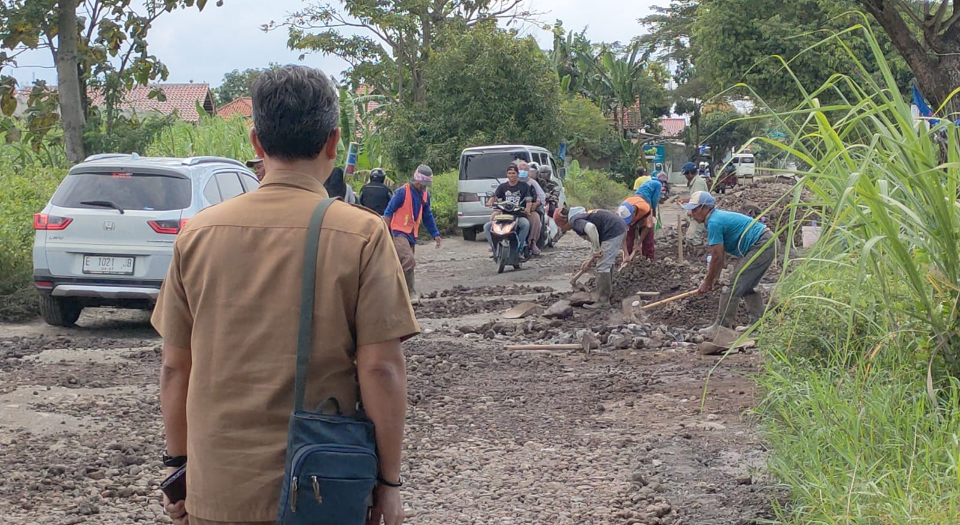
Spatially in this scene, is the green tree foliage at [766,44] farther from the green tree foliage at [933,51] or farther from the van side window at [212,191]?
the van side window at [212,191]

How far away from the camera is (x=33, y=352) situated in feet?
29.8

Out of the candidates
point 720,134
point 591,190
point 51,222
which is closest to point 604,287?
point 51,222

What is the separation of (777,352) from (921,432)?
5.79 feet

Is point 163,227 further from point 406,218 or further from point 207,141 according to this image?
point 207,141

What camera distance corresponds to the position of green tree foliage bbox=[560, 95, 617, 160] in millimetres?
42250

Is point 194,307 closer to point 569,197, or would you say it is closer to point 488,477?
point 488,477

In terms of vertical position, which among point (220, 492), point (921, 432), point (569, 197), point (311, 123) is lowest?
point (569, 197)

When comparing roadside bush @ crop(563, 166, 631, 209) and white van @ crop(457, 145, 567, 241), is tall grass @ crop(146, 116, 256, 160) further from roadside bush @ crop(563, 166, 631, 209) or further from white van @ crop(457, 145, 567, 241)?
roadside bush @ crop(563, 166, 631, 209)

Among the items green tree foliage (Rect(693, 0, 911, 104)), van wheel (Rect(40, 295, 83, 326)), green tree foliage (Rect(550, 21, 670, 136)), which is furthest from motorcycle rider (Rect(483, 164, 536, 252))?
green tree foliage (Rect(550, 21, 670, 136))

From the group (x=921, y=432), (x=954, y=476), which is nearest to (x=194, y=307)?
(x=954, y=476)

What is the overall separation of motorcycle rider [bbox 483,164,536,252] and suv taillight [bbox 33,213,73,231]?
8015 mm

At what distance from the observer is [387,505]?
2520 mm

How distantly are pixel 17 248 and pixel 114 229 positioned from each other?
2448 millimetres

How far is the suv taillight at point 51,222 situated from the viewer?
31.6ft
